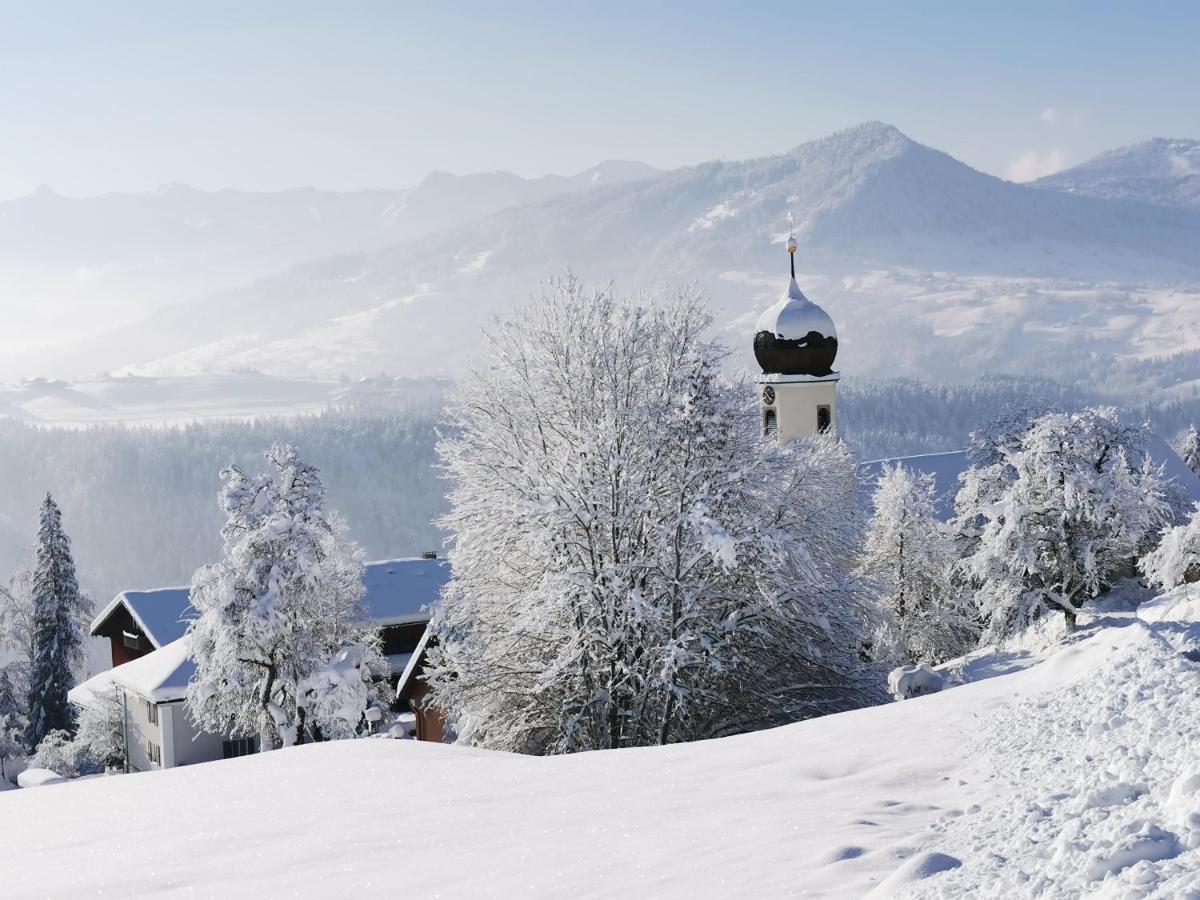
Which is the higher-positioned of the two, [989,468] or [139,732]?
[989,468]

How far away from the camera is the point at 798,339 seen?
145 feet

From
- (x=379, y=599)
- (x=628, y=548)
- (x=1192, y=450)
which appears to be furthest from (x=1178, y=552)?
(x=1192, y=450)

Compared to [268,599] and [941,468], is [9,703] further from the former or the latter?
[941,468]

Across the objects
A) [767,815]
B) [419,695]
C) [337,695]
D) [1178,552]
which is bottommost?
[419,695]

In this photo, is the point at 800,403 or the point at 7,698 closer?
the point at 800,403

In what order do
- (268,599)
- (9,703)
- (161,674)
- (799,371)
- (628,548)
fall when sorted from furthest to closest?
1. (9,703)
2. (799,371)
3. (161,674)
4. (268,599)
5. (628,548)

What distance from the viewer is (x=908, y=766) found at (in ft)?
33.1

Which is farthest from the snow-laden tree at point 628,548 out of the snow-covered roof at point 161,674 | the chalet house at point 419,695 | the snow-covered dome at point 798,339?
the snow-covered dome at point 798,339

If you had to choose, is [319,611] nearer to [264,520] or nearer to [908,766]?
[264,520]

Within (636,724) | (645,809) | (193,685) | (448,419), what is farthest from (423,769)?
(193,685)

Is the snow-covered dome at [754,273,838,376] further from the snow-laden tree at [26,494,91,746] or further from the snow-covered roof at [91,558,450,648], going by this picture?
the snow-laden tree at [26,494,91,746]

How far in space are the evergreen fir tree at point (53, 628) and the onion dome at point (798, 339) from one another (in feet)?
104

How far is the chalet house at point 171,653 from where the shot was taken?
38.2 metres

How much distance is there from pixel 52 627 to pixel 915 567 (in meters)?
36.6
